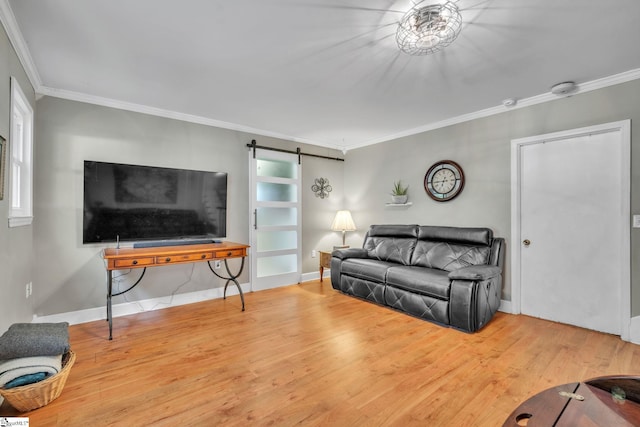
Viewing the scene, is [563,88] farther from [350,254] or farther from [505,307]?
[350,254]

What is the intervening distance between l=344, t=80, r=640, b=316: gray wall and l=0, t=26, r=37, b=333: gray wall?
14.0 feet

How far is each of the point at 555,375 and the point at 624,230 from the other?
1616mm

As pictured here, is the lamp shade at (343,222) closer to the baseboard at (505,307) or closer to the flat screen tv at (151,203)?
the flat screen tv at (151,203)

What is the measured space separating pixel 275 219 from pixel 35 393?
3.22m

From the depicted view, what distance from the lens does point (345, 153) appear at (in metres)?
5.55

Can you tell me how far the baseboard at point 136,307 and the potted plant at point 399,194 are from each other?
262 cm

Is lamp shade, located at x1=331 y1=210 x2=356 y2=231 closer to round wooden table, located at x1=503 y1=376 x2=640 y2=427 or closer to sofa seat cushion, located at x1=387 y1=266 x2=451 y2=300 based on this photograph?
sofa seat cushion, located at x1=387 y1=266 x2=451 y2=300

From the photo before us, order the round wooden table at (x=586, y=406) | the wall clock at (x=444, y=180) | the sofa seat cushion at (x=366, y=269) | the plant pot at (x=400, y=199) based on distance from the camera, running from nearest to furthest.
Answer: the round wooden table at (x=586, y=406)
the sofa seat cushion at (x=366, y=269)
the wall clock at (x=444, y=180)
the plant pot at (x=400, y=199)

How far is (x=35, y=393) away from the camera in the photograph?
1.69 meters

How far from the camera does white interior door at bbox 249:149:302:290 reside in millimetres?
4391

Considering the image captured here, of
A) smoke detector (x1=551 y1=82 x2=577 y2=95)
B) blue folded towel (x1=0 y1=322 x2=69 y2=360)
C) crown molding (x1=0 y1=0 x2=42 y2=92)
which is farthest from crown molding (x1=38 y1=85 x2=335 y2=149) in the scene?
smoke detector (x1=551 y1=82 x2=577 y2=95)

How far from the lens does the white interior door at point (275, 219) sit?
14.4 ft

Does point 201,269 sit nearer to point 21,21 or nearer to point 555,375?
point 21,21

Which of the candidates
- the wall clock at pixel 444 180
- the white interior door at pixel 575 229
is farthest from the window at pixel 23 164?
the white interior door at pixel 575 229
